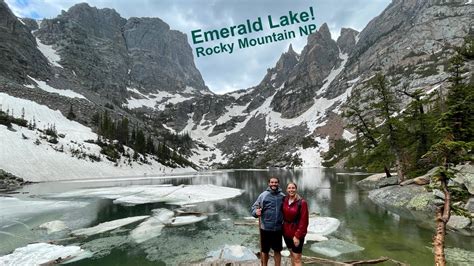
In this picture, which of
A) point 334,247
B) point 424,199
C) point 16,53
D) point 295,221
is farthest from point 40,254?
point 16,53

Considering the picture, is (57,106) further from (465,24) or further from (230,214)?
(465,24)

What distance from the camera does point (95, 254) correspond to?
15.0 meters

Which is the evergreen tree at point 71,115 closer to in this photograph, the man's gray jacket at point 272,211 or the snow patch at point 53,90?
the snow patch at point 53,90

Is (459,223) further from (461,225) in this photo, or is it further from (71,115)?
(71,115)

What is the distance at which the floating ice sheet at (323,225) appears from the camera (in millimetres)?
19234

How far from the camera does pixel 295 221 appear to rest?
9156mm

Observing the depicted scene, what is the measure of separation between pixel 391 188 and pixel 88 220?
30.6 meters

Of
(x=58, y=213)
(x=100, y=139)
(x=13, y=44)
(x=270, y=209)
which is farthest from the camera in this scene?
(x=13, y=44)

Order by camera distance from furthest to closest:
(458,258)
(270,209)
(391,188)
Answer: (391,188)
(458,258)
(270,209)

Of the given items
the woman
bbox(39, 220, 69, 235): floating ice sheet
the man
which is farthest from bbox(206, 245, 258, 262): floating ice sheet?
bbox(39, 220, 69, 235): floating ice sheet

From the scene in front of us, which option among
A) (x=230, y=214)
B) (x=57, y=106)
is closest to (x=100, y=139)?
(x=57, y=106)

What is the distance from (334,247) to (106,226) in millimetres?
15433

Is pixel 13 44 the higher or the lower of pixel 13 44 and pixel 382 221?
the higher

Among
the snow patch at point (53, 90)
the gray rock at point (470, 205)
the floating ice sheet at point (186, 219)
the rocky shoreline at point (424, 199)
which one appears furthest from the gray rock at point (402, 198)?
the snow patch at point (53, 90)
